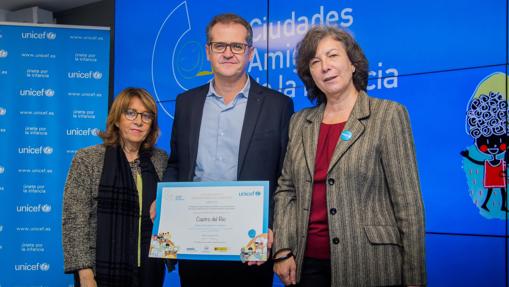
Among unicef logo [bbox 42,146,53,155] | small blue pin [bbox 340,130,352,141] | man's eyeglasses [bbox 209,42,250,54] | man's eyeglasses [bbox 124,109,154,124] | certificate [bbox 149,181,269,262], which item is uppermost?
man's eyeglasses [bbox 209,42,250,54]

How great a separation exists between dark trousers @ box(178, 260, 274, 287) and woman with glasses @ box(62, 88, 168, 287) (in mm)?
348

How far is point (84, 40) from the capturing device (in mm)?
5703

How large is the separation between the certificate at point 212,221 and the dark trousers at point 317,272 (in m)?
0.17

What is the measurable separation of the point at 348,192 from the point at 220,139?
0.65 meters

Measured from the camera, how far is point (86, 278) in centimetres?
231

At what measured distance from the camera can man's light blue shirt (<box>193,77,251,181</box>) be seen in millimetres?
2182

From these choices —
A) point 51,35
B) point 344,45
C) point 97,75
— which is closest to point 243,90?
point 344,45

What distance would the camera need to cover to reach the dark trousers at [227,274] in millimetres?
2125

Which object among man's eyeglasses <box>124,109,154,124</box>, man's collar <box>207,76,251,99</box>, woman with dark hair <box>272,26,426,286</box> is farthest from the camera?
man's eyeglasses <box>124,109,154,124</box>

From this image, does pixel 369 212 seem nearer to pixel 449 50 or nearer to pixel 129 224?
pixel 129 224

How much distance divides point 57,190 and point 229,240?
3991 millimetres

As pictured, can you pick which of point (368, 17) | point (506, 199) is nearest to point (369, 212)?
point (506, 199)

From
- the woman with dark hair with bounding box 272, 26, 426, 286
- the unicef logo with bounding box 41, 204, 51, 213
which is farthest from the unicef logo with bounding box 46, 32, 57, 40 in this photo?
the woman with dark hair with bounding box 272, 26, 426, 286

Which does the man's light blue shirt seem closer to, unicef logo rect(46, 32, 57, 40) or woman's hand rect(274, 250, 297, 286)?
woman's hand rect(274, 250, 297, 286)
